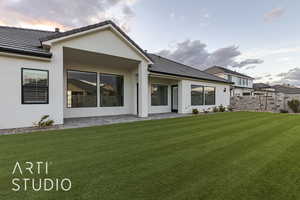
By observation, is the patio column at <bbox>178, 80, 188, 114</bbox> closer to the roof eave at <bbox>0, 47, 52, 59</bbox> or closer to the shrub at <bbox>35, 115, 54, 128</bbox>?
the shrub at <bbox>35, 115, 54, 128</bbox>

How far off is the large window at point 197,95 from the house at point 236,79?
16949 millimetres

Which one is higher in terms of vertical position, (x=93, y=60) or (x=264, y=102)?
(x=93, y=60)

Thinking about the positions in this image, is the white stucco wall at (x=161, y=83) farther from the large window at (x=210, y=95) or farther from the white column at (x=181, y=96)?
the large window at (x=210, y=95)

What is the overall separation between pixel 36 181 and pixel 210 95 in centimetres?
1522

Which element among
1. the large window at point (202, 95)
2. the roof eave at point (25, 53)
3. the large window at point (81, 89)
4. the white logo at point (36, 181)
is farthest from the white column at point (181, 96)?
the white logo at point (36, 181)

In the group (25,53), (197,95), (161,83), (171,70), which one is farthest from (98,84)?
(197,95)

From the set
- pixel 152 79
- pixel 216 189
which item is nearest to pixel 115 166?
pixel 216 189

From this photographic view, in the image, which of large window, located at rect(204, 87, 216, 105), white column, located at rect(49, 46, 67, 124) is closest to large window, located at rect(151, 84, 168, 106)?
large window, located at rect(204, 87, 216, 105)

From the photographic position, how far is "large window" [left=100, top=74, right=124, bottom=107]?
1035 cm

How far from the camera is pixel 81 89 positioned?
955 centimetres

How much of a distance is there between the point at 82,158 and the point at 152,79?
374 inches

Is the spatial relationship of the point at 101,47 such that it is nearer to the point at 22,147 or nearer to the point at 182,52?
the point at 22,147

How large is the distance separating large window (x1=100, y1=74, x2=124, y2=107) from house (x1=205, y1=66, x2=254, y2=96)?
24.0m

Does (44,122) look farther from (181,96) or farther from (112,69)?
(181,96)
